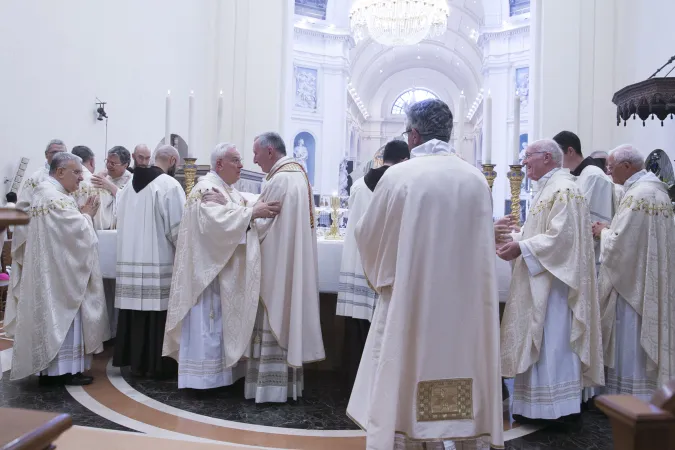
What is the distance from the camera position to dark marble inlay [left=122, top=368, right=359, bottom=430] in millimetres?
4305

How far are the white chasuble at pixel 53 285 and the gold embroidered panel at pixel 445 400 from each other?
3070 millimetres

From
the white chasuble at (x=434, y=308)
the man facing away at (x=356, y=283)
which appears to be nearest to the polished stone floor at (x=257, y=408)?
the man facing away at (x=356, y=283)

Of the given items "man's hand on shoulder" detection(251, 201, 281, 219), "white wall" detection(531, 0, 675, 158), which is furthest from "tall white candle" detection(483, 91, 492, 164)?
"white wall" detection(531, 0, 675, 158)

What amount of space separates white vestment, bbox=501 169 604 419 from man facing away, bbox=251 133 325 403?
1.39 meters

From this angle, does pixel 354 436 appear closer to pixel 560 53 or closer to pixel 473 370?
pixel 473 370

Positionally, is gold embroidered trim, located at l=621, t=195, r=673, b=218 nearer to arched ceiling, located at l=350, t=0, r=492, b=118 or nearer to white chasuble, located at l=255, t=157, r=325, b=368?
white chasuble, located at l=255, t=157, r=325, b=368

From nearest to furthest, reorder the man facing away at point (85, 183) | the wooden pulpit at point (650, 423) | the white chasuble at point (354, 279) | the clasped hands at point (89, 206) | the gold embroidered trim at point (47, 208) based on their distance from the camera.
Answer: the wooden pulpit at point (650, 423) < the white chasuble at point (354, 279) < the gold embroidered trim at point (47, 208) < the clasped hands at point (89, 206) < the man facing away at point (85, 183)

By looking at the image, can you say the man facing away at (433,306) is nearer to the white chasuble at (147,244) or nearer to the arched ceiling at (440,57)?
the white chasuble at (147,244)

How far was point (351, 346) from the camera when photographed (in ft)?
16.6

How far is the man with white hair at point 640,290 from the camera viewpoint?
4492 millimetres

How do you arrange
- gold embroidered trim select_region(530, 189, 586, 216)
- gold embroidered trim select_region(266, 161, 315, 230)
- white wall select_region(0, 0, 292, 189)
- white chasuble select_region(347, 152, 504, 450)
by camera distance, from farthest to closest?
white wall select_region(0, 0, 292, 189) → gold embroidered trim select_region(266, 161, 315, 230) → gold embroidered trim select_region(530, 189, 586, 216) → white chasuble select_region(347, 152, 504, 450)

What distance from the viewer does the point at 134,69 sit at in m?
9.61

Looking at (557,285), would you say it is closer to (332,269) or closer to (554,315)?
(554,315)

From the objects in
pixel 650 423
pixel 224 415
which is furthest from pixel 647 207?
pixel 650 423
